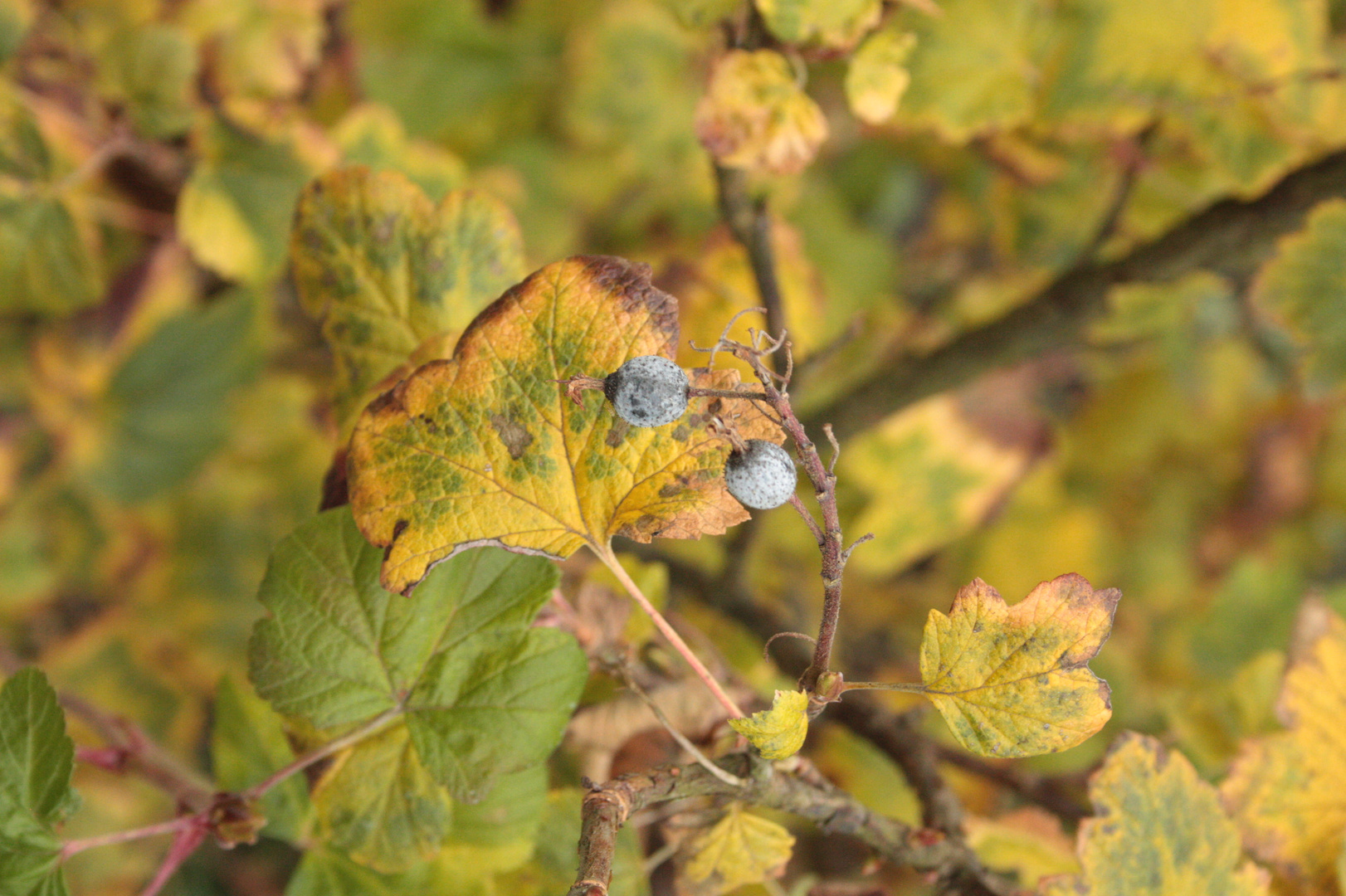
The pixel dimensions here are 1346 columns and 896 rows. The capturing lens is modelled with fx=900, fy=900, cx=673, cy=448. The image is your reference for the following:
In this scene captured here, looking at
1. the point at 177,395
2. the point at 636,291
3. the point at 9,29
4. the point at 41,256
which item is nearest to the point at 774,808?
the point at 636,291

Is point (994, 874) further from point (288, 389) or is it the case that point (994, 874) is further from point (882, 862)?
point (288, 389)

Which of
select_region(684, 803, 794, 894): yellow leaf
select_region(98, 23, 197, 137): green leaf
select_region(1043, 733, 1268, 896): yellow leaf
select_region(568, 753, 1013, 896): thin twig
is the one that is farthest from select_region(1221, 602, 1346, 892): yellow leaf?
select_region(98, 23, 197, 137): green leaf

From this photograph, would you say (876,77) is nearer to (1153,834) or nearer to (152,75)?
(1153,834)

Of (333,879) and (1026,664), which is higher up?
(1026,664)

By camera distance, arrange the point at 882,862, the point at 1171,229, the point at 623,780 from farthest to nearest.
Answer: the point at 1171,229 → the point at 882,862 → the point at 623,780

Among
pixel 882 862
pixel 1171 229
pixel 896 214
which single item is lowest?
pixel 882 862

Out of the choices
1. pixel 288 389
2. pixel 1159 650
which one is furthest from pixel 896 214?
pixel 288 389
